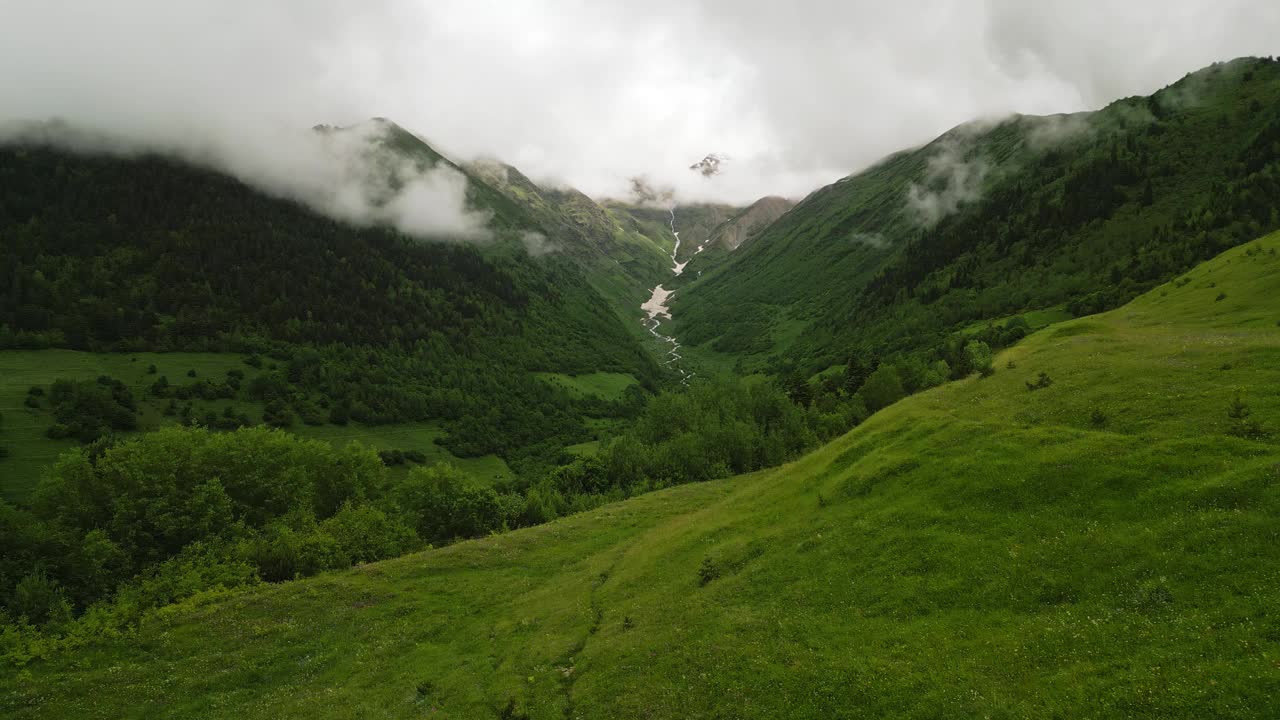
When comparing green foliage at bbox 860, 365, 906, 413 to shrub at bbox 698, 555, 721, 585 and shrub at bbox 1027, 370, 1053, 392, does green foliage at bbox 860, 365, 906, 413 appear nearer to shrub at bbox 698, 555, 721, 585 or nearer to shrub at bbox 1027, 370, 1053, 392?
shrub at bbox 1027, 370, 1053, 392

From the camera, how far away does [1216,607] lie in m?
18.3

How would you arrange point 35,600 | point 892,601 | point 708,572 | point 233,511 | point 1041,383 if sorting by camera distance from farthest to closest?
point 233,511 < point 35,600 < point 1041,383 < point 708,572 < point 892,601

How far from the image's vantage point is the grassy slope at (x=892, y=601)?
19250 millimetres

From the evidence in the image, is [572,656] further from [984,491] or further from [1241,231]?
[1241,231]

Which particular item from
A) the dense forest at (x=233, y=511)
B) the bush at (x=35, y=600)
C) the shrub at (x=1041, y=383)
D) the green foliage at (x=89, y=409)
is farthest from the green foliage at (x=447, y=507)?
the green foliage at (x=89, y=409)

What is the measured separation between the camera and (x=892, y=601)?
86.8 feet

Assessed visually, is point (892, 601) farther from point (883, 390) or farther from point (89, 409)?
point (89, 409)

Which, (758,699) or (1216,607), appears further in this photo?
(758,699)

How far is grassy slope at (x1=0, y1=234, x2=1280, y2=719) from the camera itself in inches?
758

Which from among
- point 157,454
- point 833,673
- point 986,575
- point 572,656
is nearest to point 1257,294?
point 986,575

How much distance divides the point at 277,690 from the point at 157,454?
227 feet

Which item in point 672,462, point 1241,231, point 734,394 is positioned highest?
point 1241,231

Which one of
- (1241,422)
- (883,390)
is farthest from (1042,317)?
(1241,422)

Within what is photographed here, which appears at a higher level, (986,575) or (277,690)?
(986,575)
